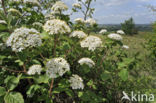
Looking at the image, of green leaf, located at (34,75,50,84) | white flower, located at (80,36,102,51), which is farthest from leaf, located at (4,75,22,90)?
white flower, located at (80,36,102,51)

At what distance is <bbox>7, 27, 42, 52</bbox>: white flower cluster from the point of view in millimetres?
1341

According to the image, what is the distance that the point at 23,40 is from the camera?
1.37 m

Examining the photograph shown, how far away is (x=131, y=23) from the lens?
55.0 m

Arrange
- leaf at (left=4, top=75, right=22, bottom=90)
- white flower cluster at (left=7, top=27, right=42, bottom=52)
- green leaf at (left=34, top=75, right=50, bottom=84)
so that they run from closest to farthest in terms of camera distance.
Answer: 1. white flower cluster at (left=7, top=27, right=42, bottom=52)
2. leaf at (left=4, top=75, right=22, bottom=90)
3. green leaf at (left=34, top=75, right=50, bottom=84)

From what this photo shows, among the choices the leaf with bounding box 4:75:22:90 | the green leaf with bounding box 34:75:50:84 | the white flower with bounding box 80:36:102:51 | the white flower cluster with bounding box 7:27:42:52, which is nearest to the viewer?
the white flower cluster with bounding box 7:27:42:52

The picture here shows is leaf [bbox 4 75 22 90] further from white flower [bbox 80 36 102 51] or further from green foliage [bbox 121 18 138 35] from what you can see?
green foliage [bbox 121 18 138 35]

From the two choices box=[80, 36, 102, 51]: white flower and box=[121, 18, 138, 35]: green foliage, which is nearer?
box=[80, 36, 102, 51]: white flower

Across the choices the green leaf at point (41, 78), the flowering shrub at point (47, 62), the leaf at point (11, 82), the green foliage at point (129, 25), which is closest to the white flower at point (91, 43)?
the flowering shrub at point (47, 62)

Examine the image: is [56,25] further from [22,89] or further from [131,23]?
[131,23]

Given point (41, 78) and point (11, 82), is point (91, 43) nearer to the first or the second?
point (41, 78)

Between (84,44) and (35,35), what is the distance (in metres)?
0.87

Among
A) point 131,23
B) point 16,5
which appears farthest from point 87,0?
point 131,23

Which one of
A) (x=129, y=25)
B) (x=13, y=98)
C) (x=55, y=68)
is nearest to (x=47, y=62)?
(x=55, y=68)

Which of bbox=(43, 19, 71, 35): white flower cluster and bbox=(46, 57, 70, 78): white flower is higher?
bbox=(43, 19, 71, 35): white flower cluster
